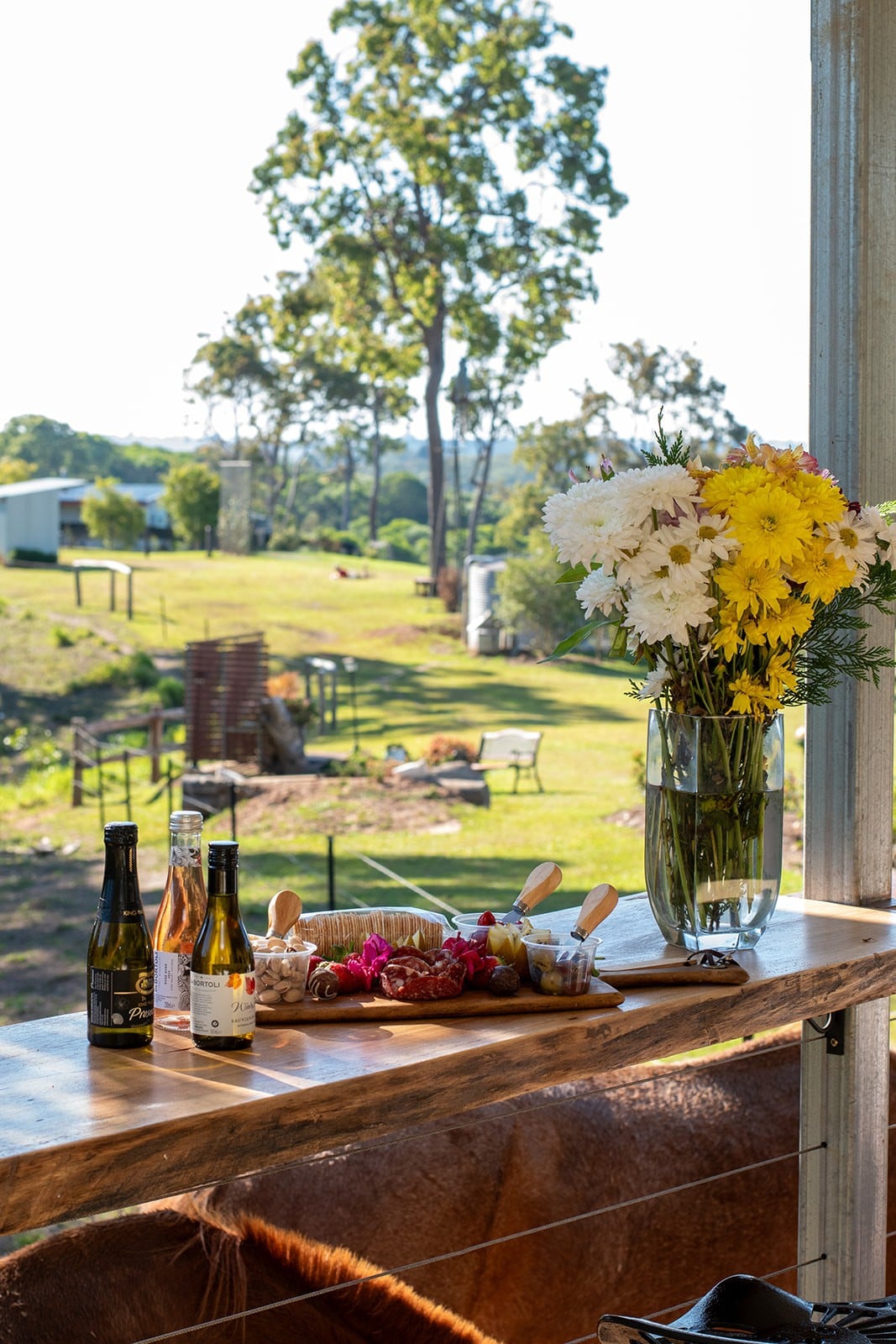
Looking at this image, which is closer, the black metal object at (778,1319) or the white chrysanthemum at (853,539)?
the black metal object at (778,1319)

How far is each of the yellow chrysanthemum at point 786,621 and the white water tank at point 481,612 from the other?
1059 centimetres

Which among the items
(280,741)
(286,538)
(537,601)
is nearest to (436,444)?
(286,538)

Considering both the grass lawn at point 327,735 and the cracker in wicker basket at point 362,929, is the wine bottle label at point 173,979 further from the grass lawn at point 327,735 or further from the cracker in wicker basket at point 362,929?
the grass lawn at point 327,735

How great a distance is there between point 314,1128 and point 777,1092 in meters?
0.96

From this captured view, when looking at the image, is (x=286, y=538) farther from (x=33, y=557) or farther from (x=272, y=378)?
(x=33, y=557)

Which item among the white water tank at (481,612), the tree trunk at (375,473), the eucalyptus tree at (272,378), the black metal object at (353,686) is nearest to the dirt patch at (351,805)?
the black metal object at (353,686)

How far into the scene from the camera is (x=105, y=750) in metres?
9.45

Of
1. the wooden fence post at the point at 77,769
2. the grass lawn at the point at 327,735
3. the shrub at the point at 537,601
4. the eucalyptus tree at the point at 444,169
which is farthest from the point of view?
the eucalyptus tree at the point at 444,169

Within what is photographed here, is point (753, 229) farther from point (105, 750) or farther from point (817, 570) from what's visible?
point (817, 570)

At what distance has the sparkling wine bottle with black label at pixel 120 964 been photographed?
3.01 ft

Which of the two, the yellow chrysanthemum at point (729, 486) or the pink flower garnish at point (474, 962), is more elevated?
the yellow chrysanthemum at point (729, 486)

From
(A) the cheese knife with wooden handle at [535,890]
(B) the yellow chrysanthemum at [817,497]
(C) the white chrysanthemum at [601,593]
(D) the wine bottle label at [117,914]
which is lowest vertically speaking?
(A) the cheese knife with wooden handle at [535,890]

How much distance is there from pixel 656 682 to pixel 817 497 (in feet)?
0.68

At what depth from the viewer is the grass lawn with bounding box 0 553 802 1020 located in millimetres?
7551
